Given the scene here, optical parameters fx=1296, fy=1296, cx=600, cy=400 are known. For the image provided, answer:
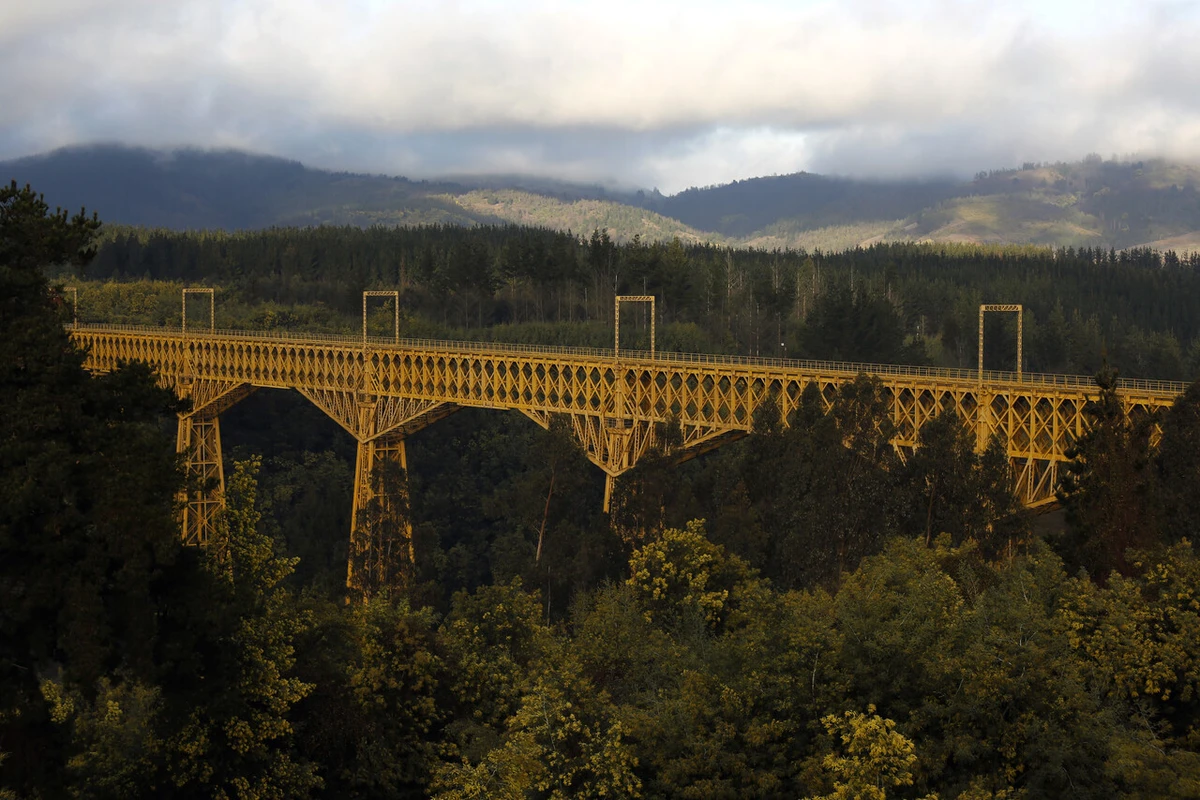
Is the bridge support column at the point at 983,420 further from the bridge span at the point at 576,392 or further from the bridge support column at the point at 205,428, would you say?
the bridge support column at the point at 205,428

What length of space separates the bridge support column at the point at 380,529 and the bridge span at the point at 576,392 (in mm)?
445

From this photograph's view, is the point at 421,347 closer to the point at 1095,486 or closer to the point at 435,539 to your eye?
the point at 435,539

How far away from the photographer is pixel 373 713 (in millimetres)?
28688

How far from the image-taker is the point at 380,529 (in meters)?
69.4

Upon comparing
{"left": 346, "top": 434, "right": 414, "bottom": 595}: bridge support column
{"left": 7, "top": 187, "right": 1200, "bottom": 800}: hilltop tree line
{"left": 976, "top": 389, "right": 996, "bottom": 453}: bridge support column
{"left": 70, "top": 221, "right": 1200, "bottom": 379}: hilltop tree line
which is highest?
{"left": 70, "top": 221, "right": 1200, "bottom": 379}: hilltop tree line

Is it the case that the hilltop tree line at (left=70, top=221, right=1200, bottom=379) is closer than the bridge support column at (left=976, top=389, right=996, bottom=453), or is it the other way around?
the bridge support column at (left=976, top=389, right=996, bottom=453)

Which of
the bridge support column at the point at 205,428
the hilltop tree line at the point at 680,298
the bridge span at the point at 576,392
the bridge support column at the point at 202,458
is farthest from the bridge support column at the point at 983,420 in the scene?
the hilltop tree line at the point at 680,298

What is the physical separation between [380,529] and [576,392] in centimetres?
1351

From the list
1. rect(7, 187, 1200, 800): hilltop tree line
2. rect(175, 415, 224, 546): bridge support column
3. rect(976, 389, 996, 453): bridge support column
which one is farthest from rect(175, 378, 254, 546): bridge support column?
rect(7, 187, 1200, 800): hilltop tree line

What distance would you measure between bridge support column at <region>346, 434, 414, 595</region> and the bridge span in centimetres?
45

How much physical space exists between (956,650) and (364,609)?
14.6m

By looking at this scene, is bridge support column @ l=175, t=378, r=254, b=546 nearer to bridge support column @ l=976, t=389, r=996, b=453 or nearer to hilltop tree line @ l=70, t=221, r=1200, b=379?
hilltop tree line @ l=70, t=221, r=1200, b=379

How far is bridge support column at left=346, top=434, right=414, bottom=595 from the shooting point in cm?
6900

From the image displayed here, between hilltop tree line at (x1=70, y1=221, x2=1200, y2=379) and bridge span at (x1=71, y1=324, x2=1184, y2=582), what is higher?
hilltop tree line at (x1=70, y1=221, x2=1200, y2=379)
